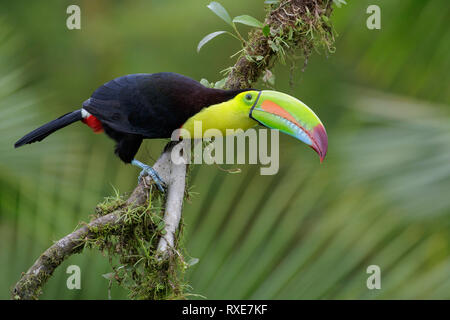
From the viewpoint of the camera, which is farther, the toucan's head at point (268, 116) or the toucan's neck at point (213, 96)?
the toucan's neck at point (213, 96)

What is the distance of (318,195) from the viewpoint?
296 cm

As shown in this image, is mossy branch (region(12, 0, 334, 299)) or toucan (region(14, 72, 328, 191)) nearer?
mossy branch (region(12, 0, 334, 299))

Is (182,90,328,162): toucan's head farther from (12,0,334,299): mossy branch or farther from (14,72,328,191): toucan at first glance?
(12,0,334,299): mossy branch

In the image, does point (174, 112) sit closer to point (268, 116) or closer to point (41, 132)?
point (268, 116)

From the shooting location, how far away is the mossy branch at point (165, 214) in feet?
7.49

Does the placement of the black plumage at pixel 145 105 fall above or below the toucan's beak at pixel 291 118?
above

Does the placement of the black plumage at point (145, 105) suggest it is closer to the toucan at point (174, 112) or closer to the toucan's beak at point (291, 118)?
the toucan at point (174, 112)

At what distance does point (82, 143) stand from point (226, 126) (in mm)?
1910

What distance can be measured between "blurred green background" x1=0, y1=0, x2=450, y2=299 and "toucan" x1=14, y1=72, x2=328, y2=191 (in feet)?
0.73

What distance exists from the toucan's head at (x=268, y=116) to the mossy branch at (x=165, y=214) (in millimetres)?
245

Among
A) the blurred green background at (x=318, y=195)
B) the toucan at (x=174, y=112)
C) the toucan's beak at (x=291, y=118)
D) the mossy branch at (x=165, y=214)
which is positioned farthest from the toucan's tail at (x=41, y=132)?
the toucan's beak at (x=291, y=118)

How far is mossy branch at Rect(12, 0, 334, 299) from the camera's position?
2.28 meters

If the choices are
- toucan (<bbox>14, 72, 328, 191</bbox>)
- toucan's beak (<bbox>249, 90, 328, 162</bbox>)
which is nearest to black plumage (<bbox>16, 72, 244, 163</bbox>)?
toucan (<bbox>14, 72, 328, 191</bbox>)

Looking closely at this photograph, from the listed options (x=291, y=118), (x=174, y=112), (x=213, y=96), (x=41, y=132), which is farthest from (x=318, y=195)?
(x=41, y=132)
